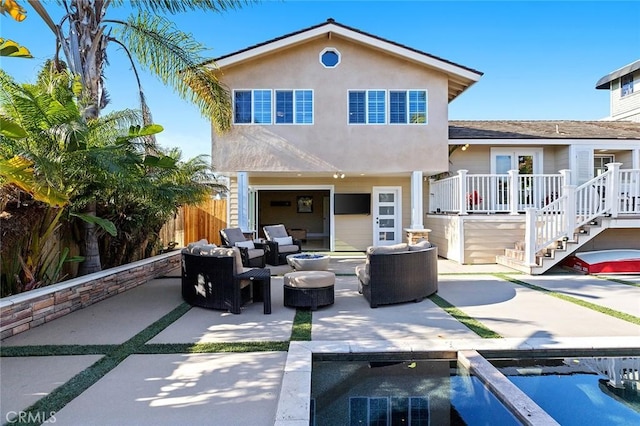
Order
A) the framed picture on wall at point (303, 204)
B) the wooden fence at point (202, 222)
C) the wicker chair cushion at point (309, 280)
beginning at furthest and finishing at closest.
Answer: the framed picture on wall at point (303, 204), the wooden fence at point (202, 222), the wicker chair cushion at point (309, 280)

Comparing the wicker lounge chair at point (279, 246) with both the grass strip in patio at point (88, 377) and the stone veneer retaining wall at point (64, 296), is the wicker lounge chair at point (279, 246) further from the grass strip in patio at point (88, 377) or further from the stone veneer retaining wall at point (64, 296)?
the grass strip in patio at point (88, 377)

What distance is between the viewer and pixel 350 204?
13188 mm

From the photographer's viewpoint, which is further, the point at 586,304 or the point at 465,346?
the point at 586,304

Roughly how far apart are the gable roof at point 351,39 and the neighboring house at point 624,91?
10345 millimetres

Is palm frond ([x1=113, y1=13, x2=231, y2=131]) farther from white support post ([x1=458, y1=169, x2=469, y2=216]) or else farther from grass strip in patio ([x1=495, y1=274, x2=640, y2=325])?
grass strip in patio ([x1=495, y1=274, x2=640, y2=325])

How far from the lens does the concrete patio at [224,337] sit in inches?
116

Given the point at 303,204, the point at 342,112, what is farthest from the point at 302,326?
the point at 303,204

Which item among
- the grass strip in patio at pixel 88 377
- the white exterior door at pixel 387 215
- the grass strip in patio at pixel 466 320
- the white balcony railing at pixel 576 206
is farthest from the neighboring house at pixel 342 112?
the grass strip in patio at pixel 88 377

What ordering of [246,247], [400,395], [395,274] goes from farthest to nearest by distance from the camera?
[246,247], [395,274], [400,395]

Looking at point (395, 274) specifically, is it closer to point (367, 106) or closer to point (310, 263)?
point (310, 263)

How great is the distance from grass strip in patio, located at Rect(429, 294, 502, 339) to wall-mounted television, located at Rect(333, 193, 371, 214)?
700 centimetres

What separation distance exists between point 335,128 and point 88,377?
8785 mm

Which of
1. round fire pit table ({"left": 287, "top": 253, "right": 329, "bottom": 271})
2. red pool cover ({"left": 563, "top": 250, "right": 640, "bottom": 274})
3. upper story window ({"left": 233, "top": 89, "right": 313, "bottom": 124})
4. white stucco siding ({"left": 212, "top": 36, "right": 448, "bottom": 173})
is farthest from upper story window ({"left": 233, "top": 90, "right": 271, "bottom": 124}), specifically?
red pool cover ({"left": 563, "top": 250, "right": 640, "bottom": 274})

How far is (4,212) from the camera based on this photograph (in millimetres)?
4781
